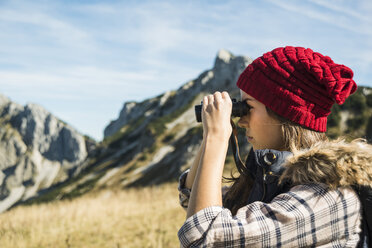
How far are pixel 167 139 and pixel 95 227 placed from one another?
46530mm

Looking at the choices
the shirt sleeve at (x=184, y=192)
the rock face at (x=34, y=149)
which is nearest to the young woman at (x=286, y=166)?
the shirt sleeve at (x=184, y=192)

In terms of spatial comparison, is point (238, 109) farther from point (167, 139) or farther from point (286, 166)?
point (167, 139)

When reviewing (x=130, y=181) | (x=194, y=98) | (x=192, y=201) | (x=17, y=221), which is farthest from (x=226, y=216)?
(x=194, y=98)

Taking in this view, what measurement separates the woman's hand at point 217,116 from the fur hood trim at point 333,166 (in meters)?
0.37

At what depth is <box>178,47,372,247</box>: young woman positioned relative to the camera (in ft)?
4.76

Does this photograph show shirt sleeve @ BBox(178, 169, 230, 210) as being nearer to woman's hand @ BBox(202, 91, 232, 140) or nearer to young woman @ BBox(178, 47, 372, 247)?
young woman @ BBox(178, 47, 372, 247)

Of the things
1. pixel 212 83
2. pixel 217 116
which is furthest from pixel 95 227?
pixel 212 83

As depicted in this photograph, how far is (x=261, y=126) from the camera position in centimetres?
196

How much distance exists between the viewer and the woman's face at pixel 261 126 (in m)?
1.93

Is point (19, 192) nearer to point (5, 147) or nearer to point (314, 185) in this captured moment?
point (5, 147)

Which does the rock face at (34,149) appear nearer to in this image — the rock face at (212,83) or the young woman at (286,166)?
the rock face at (212,83)

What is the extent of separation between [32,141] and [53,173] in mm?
14816

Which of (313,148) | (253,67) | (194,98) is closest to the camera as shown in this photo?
(313,148)

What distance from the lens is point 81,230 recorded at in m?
8.26
